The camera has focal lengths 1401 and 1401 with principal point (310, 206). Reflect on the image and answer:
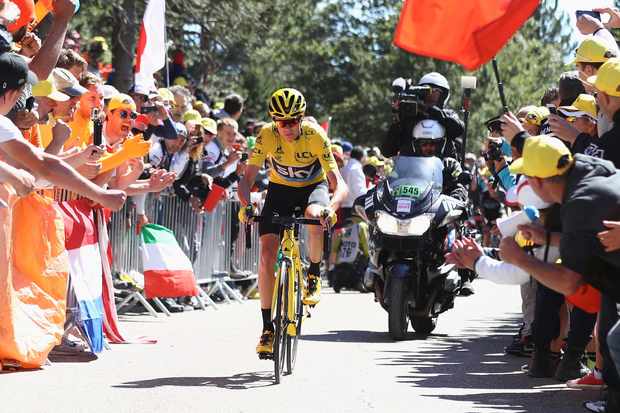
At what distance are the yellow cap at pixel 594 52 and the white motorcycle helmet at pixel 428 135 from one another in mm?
2982

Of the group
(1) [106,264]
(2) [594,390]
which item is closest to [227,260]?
(1) [106,264]

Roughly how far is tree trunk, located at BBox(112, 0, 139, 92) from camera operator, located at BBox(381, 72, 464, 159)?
1092 centimetres

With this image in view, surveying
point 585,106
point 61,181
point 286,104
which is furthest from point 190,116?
point 61,181

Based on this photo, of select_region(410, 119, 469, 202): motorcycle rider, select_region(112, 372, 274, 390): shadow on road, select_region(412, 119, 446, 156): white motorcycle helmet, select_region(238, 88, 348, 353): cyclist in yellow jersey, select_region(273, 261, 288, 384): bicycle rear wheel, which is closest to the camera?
select_region(112, 372, 274, 390): shadow on road

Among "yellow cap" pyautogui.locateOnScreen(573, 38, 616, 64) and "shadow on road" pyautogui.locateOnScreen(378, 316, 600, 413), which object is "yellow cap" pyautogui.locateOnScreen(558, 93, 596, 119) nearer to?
"yellow cap" pyautogui.locateOnScreen(573, 38, 616, 64)

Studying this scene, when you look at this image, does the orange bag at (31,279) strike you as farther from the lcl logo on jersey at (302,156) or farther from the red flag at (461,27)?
the red flag at (461,27)

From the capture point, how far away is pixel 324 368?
1072cm

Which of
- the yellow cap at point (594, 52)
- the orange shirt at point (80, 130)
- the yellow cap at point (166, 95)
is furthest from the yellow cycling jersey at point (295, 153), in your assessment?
the yellow cap at point (166, 95)

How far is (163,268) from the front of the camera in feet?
46.8

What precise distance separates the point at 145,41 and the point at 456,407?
9149mm

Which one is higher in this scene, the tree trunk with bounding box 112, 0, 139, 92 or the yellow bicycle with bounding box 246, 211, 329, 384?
the tree trunk with bounding box 112, 0, 139, 92

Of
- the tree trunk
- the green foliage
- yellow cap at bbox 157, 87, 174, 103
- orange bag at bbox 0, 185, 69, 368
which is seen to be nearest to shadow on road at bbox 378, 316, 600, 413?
orange bag at bbox 0, 185, 69, 368

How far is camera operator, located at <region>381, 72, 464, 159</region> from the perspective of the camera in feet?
46.5

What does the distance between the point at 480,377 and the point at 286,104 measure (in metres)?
2.52
